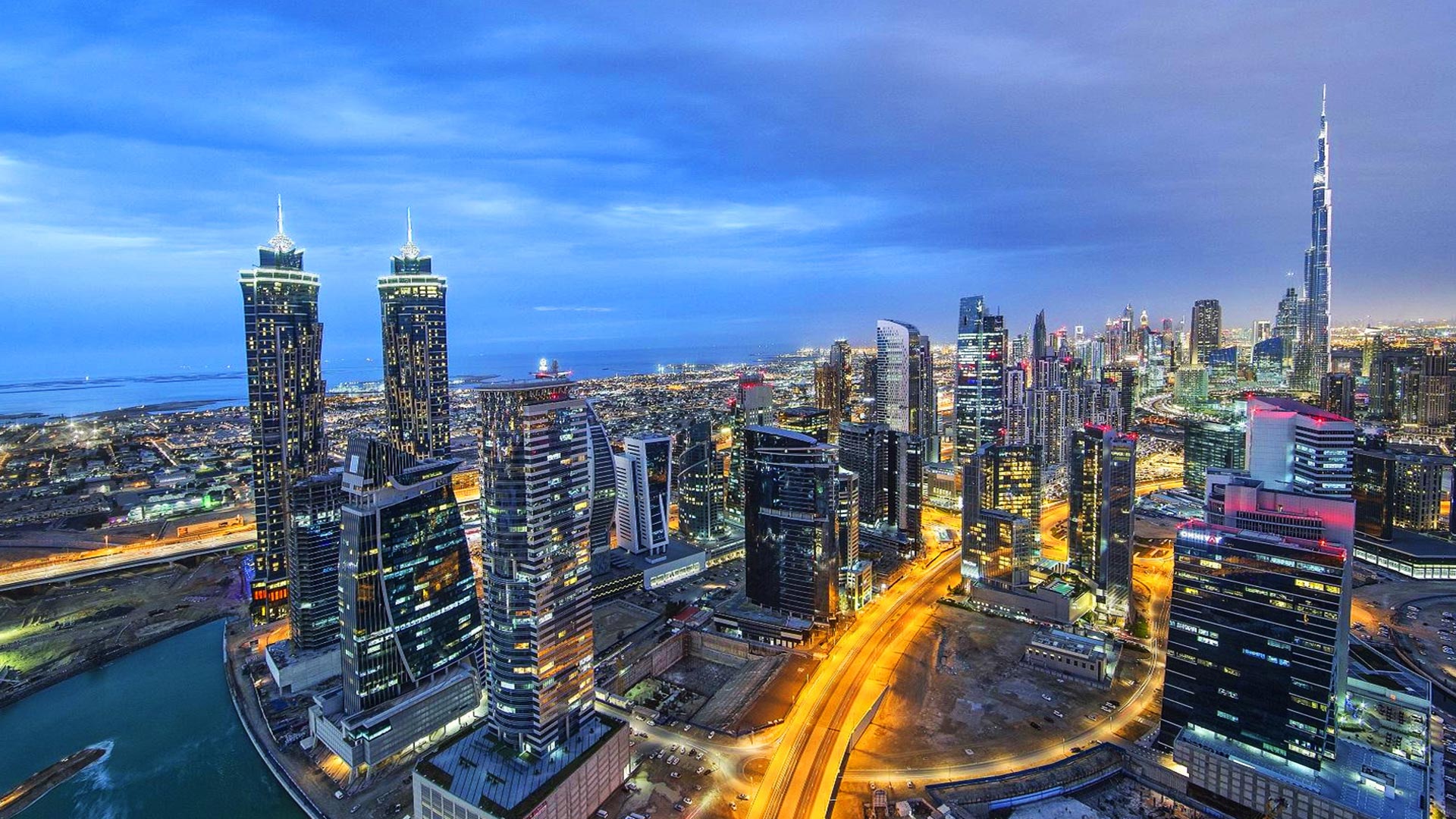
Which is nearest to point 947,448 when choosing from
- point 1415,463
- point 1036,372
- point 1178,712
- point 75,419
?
point 1036,372

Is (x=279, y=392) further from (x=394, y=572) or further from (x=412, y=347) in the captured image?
(x=394, y=572)

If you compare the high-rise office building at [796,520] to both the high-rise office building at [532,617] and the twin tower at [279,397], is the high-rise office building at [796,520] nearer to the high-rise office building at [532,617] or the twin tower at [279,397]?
the high-rise office building at [532,617]

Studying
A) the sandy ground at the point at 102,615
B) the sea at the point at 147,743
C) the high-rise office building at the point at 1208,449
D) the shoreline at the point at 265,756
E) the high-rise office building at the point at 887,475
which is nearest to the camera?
the shoreline at the point at 265,756

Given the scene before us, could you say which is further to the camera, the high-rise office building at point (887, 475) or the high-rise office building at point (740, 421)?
the high-rise office building at point (740, 421)

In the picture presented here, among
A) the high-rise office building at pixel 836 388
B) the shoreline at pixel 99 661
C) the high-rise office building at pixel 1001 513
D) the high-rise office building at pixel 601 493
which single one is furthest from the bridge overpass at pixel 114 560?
the high-rise office building at pixel 836 388

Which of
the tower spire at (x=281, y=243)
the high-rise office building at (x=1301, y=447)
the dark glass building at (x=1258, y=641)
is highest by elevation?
the tower spire at (x=281, y=243)

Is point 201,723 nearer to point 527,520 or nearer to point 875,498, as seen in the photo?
point 527,520

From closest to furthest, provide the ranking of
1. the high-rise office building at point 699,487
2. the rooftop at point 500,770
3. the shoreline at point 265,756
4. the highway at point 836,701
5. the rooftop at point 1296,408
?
the rooftop at point 500,770, the shoreline at point 265,756, the highway at point 836,701, the rooftop at point 1296,408, the high-rise office building at point 699,487
